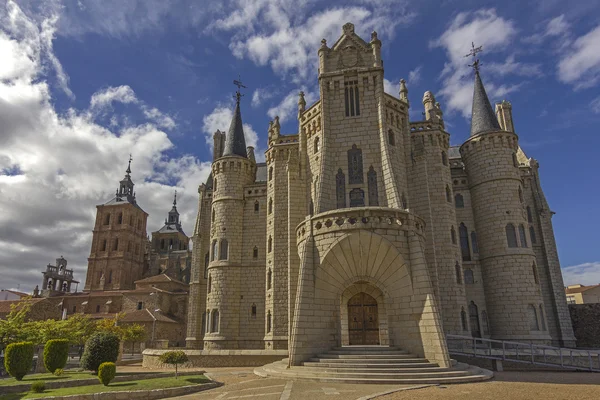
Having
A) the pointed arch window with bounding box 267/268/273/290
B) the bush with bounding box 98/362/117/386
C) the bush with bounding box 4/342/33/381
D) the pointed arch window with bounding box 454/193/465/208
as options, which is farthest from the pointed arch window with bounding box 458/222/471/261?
the bush with bounding box 4/342/33/381

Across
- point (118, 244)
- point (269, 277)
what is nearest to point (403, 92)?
point (269, 277)

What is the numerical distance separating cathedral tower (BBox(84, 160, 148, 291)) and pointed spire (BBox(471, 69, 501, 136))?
62.7 metres

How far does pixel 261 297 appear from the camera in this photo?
31.1 m

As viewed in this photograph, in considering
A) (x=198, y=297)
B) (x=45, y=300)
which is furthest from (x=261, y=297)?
(x=45, y=300)

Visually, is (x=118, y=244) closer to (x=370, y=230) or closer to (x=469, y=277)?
(x=469, y=277)

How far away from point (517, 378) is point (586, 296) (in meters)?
Answer: 61.7

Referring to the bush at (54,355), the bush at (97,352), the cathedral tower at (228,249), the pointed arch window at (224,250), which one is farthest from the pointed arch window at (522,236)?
the bush at (54,355)

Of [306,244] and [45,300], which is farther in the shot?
[45,300]

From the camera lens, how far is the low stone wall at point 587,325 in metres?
30.4

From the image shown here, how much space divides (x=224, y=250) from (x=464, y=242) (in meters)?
18.5

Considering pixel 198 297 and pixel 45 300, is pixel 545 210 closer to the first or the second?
pixel 198 297

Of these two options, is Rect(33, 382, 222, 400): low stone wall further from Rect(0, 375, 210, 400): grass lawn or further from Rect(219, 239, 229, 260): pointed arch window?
Rect(219, 239, 229, 260): pointed arch window

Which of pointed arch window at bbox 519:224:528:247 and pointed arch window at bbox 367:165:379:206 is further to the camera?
pointed arch window at bbox 519:224:528:247

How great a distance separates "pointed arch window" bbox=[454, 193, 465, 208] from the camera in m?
30.6
